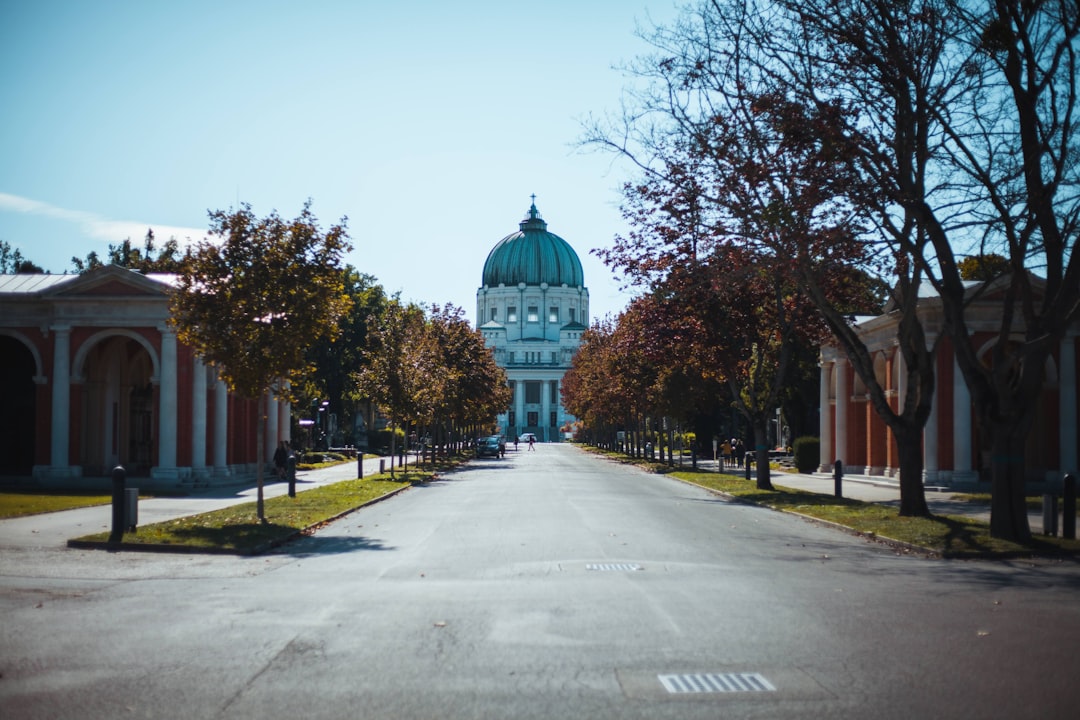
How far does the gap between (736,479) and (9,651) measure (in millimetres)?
34813

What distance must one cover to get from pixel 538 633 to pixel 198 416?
94.9ft

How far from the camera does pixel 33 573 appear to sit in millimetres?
14242

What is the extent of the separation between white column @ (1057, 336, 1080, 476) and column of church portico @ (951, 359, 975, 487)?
2.83m

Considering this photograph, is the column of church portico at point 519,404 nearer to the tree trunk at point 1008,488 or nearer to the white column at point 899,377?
the white column at point 899,377

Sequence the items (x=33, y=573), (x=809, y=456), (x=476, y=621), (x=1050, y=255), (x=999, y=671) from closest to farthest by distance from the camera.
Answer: (x=999, y=671)
(x=476, y=621)
(x=33, y=573)
(x=1050, y=255)
(x=809, y=456)

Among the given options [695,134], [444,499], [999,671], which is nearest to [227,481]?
[444,499]

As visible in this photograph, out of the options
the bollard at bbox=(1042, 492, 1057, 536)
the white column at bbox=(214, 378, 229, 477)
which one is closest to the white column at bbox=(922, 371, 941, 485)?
the bollard at bbox=(1042, 492, 1057, 536)

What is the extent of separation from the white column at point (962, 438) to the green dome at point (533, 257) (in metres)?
135

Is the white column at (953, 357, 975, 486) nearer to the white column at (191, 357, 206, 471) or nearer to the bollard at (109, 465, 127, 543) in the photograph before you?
the white column at (191, 357, 206, 471)

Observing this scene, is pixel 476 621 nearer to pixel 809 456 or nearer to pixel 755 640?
pixel 755 640

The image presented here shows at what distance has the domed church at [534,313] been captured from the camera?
171m

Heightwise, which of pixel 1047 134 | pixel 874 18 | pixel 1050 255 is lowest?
pixel 1050 255

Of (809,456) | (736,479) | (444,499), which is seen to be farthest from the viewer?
(809,456)

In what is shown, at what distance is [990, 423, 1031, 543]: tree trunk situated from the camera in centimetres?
1811
